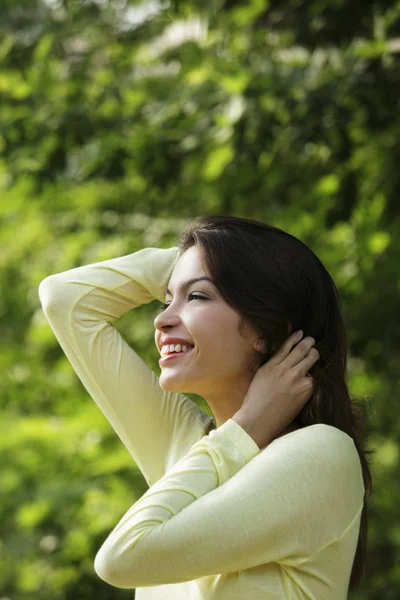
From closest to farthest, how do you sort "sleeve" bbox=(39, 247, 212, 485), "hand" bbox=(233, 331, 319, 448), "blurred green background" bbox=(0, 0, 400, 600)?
"hand" bbox=(233, 331, 319, 448) < "sleeve" bbox=(39, 247, 212, 485) < "blurred green background" bbox=(0, 0, 400, 600)

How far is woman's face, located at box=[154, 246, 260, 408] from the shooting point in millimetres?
2121

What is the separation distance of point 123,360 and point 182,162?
294cm

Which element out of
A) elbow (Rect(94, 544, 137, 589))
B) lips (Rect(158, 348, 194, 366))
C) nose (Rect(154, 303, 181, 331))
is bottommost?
elbow (Rect(94, 544, 137, 589))

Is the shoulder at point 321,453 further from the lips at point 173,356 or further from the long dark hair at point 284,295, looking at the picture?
the lips at point 173,356

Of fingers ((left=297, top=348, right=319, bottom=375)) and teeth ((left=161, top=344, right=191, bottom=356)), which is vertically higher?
teeth ((left=161, top=344, right=191, bottom=356))

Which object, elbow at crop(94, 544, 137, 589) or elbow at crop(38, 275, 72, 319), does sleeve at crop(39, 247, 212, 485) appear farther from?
elbow at crop(94, 544, 137, 589)

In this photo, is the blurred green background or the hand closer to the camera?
the hand

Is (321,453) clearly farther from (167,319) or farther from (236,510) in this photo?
(167,319)

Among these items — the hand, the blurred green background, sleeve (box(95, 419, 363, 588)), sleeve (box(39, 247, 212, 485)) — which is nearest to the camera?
sleeve (box(95, 419, 363, 588))

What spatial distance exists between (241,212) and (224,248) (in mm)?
3098

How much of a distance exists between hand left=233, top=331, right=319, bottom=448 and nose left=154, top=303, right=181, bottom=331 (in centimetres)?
20

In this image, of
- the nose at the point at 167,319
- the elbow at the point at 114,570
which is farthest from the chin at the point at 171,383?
the elbow at the point at 114,570

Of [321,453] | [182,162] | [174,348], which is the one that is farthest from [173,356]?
[182,162]

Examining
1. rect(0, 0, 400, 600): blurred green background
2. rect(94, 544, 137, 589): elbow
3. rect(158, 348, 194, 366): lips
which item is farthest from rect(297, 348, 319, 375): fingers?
rect(0, 0, 400, 600): blurred green background
